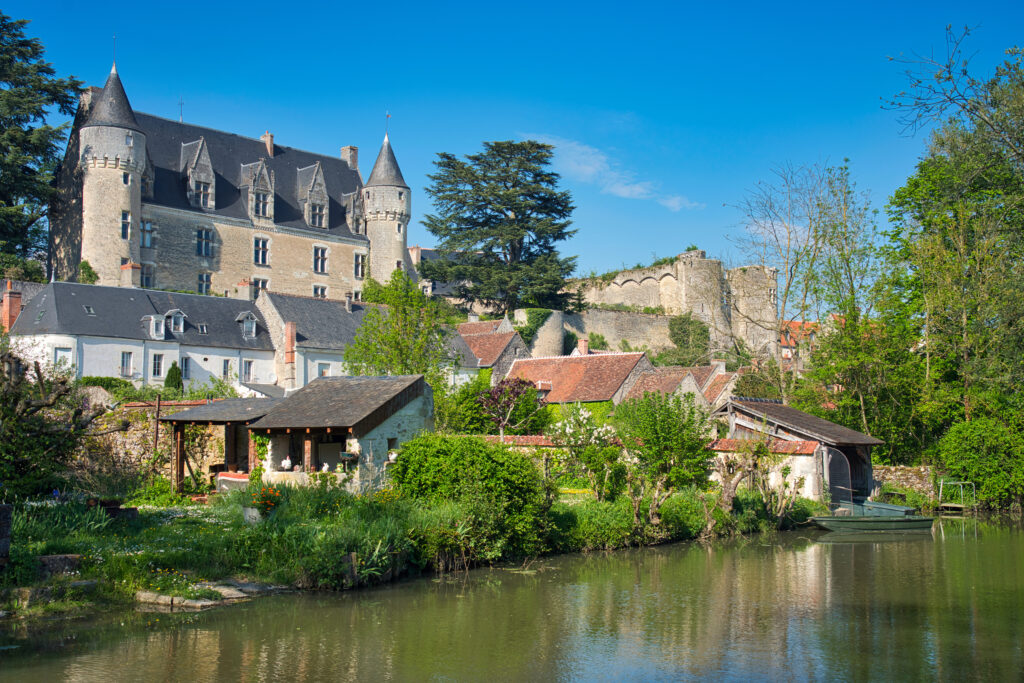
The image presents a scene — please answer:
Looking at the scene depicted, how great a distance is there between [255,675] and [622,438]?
12.9m

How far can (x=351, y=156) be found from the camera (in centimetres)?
5512

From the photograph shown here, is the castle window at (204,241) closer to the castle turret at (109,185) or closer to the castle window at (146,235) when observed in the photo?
the castle window at (146,235)

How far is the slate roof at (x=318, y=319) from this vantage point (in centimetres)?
3744

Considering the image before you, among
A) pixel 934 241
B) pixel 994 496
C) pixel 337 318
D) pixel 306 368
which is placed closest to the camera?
pixel 994 496

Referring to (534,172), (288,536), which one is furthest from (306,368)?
(288,536)

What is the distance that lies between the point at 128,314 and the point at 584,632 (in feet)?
93.7

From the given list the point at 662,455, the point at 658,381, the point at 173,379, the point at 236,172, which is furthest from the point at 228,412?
the point at 236,172

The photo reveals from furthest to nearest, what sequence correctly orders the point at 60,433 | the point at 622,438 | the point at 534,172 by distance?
the point at 534,172 < the point at 622,438 < the point at 60,433

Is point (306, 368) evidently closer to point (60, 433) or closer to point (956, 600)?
point (60, 433)

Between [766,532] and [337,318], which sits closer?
[766,532]

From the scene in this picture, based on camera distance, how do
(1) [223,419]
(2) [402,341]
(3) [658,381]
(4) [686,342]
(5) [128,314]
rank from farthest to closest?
(4) [686,342], (5) [128,314], (3) [658,381], (2) [402,341], (1) [223,419]

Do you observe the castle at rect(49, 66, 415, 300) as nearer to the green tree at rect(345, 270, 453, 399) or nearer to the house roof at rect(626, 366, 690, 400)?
the green tree at rect(345, 270, 453, 399)

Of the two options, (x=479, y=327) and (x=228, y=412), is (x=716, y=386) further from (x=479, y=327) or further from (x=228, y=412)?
(x=228, y=412)

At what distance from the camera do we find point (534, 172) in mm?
48156
